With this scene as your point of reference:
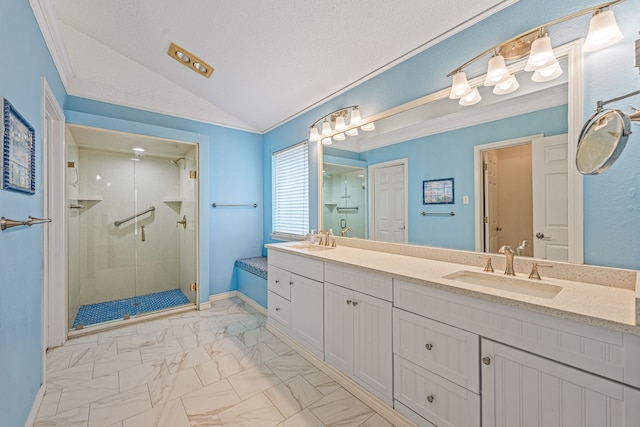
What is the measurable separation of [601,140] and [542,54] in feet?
1.69

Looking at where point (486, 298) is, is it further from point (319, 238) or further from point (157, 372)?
point (157, 372)

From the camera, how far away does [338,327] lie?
1.87m

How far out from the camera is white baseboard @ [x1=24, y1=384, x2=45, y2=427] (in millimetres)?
1457

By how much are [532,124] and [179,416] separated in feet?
8.65

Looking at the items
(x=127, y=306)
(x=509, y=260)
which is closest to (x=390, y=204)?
(x=509, y=260)

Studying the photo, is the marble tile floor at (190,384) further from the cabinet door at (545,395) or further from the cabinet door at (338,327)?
the cabinet door at (545,395)

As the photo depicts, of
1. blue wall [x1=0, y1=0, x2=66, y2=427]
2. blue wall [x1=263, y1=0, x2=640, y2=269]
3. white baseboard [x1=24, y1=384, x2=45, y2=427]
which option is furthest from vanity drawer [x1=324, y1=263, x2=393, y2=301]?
white baseboard [x1=24, y1=384, x2=45, y2=427]

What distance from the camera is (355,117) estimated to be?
2.38 m

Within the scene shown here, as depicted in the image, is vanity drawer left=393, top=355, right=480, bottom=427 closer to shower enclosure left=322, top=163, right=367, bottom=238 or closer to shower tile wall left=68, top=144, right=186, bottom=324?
shower enclosure left=322, top=163, right=367, bottom=238

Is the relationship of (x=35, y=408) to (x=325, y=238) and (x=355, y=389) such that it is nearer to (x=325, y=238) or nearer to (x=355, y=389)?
(x=355, y=389)

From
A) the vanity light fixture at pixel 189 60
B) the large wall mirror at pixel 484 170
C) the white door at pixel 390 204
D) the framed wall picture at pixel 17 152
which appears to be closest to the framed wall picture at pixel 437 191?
the large wall mirror at pixel 484 170

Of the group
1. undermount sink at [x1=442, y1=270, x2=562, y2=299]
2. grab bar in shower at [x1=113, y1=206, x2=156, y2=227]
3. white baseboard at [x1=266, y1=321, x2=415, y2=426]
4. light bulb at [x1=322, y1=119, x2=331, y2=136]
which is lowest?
white baseboard at [x1=266, y1=321, x2=415, y2=426]

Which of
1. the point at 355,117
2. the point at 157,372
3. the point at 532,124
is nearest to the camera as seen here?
the point at 532,124

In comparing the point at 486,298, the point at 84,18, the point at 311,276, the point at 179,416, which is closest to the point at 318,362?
the point at 311,276
